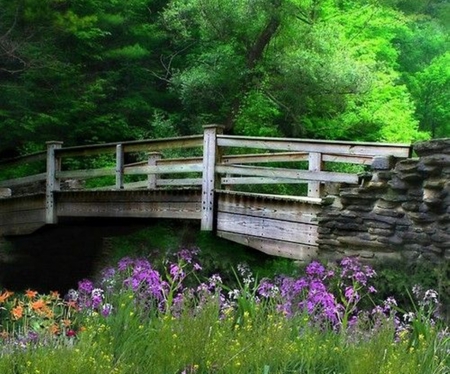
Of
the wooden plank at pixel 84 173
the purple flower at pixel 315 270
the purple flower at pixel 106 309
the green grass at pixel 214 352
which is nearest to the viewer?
the green grass at pixel 214 352

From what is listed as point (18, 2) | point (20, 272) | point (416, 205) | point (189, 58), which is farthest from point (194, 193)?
point (189, 58)

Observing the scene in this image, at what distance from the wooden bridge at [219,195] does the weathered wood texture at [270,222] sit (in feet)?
0.04

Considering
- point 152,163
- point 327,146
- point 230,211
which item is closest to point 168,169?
point 152,163

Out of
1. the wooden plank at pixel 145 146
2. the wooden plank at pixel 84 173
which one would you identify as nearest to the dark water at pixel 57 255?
the wooden plank at pixel 84 173

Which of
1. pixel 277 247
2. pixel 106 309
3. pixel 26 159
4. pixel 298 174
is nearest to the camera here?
pixel 106 309

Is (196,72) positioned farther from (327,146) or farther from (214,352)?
(214,352)

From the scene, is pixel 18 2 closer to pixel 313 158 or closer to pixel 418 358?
pixel 313 158

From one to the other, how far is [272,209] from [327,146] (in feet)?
3.20

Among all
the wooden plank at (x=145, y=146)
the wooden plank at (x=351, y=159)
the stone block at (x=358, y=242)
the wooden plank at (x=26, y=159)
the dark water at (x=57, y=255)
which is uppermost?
the wooden plank at (x=145, y=146)

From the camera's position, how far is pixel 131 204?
10828 millimetres

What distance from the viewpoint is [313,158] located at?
8.58 meters

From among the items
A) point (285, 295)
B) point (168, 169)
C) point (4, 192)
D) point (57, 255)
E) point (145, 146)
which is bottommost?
point (57, 255)

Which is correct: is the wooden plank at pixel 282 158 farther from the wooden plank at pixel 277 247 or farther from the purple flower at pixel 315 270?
the purple flower at pixel 315 270

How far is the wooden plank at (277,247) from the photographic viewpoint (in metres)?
8.35
